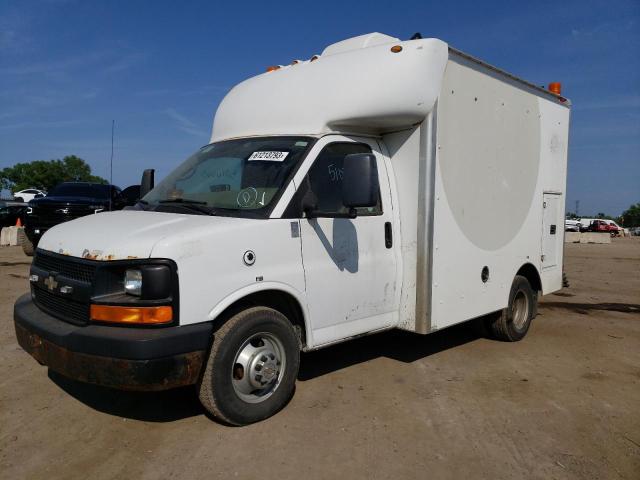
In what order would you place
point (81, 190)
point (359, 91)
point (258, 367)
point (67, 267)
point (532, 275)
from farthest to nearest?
point (81, 190) → point (532, 275) → point (359, 91) → point (258, 367) → point (67, 267)

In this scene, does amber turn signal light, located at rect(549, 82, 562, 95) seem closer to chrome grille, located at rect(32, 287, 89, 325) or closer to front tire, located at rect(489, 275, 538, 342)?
front tire, located at rect(489, 275, 538, 342)

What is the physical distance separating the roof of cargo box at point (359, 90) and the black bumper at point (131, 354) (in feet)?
6.77

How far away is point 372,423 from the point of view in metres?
3.84

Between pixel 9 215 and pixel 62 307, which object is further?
pixel 9 215

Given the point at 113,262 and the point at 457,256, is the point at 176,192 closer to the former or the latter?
the point at 113,262

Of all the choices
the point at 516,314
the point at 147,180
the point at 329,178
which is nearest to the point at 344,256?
the point at 329,178

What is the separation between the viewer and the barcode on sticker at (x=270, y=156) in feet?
13.5

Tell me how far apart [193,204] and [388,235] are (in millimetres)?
1693

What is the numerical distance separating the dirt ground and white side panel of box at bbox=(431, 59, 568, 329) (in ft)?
2.41

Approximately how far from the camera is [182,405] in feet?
13.4

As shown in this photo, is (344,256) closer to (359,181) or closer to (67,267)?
(359,181)

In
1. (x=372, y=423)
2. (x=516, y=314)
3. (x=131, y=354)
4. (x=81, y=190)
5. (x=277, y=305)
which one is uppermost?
(x=81, y=190)

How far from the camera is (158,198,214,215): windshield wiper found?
3.88 meters

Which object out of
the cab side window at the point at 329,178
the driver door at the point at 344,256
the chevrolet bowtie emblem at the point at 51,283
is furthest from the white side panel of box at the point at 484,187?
the chevrolet bowtie emblem at the point at 51,283
